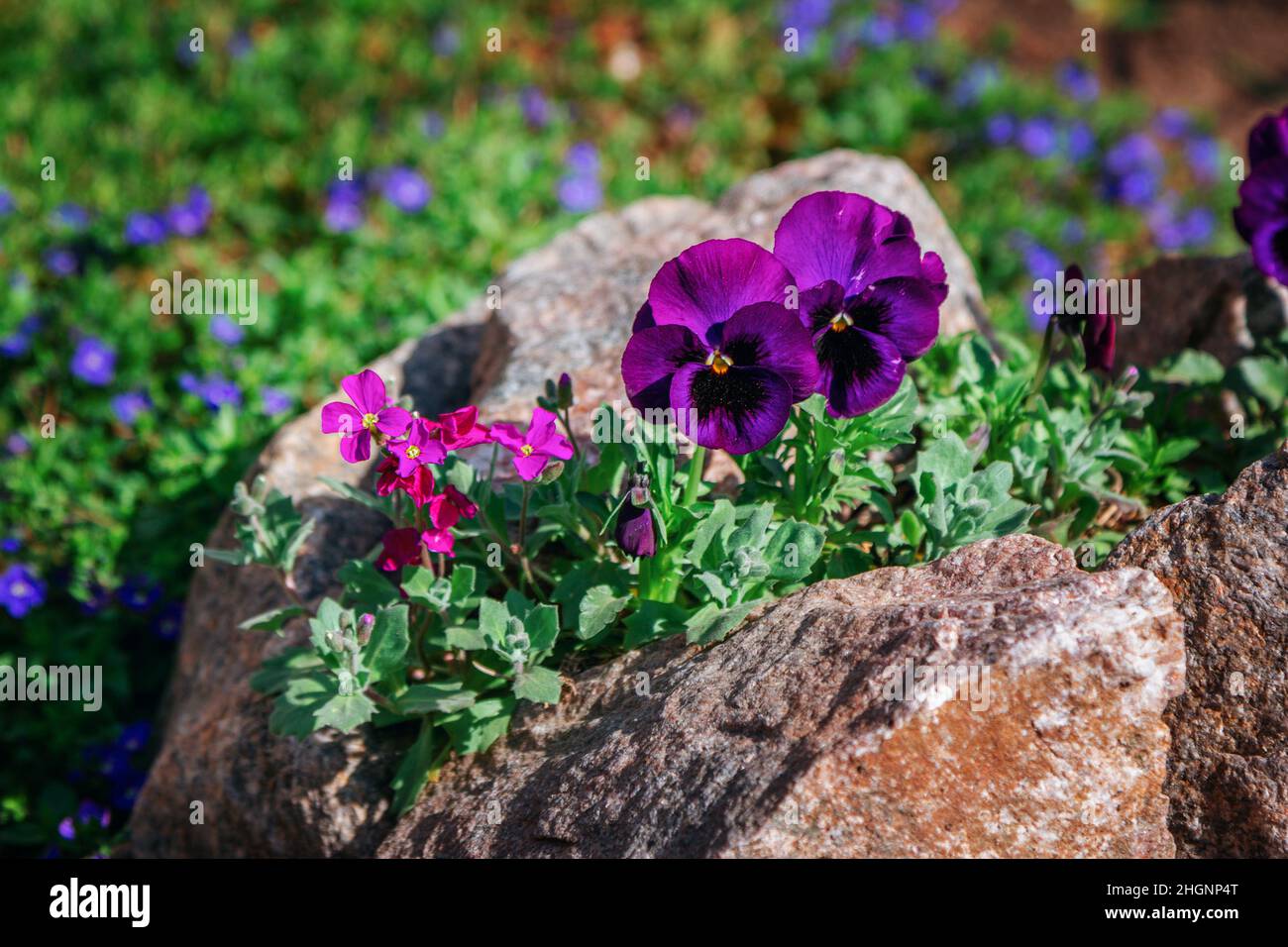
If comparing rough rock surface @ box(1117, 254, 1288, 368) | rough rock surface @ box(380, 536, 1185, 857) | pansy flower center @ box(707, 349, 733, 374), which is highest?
rough rock surface @ box(1117, 254, 1288, 368)

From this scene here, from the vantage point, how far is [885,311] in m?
2.56

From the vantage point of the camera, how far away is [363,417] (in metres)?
2.74

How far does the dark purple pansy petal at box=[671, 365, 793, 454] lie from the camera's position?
2.51 m

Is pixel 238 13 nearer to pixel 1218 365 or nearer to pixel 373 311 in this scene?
pixel 373 311

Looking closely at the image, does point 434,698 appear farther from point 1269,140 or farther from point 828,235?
point 1269,140

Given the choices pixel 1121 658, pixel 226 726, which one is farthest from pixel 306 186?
pixel 1121 658

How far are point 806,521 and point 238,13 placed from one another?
205 inches

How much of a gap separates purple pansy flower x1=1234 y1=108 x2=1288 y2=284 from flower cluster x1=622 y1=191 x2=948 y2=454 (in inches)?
Answer: 44.7

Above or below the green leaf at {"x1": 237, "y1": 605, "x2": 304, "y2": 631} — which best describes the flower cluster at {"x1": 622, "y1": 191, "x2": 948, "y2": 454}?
above

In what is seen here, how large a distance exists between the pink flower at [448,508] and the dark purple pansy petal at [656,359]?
0.54m

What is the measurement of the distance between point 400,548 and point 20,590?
6.98 feet

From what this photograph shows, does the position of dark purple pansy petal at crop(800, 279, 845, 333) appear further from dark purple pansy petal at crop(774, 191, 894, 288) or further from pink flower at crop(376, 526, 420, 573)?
pink flower at crop(376, 526, 420, 573)

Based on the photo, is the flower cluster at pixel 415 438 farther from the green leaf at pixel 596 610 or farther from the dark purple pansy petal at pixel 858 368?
the dark purple pansy petal at pixel 858 368

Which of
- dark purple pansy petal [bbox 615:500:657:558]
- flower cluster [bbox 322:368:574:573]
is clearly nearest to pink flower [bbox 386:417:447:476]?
flower cluster [bbox 322:368:574:573]
